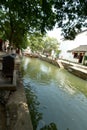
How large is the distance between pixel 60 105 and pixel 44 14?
550cm

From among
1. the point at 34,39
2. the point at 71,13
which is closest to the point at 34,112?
the point at 71,13

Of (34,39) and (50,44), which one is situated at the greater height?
(34,39)

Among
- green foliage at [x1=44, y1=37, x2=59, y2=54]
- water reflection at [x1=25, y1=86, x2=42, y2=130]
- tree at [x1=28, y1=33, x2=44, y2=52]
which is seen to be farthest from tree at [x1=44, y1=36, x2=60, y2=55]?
water reflection at [x1=25, y1=86, x2=42, y2=130]

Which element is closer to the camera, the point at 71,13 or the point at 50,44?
the point at 71,13

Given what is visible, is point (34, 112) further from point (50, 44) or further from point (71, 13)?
point (50, 44)

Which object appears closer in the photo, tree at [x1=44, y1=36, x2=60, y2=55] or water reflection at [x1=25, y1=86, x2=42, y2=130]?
water reflection at [x1=25, y1=86, x2=42, y2=130]

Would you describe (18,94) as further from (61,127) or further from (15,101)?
(61,127)

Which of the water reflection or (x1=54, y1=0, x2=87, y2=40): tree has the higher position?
(x1=54, y1=0, x2=87, y2=40): tree

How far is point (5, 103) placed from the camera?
679 cm

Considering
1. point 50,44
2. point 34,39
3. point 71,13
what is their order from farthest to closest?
point 50,44 → point 34,39 → point 71,13

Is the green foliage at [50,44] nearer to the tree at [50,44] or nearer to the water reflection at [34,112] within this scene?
the tree at [50,44]

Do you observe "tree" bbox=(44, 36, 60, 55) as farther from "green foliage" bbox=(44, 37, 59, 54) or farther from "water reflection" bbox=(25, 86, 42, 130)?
"water reflection" bbox=(25, 86, 42, 130)

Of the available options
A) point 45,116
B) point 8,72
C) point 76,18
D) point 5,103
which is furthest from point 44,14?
point 45,116

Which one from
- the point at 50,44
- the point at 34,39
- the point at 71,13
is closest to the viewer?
the point at 71,13
